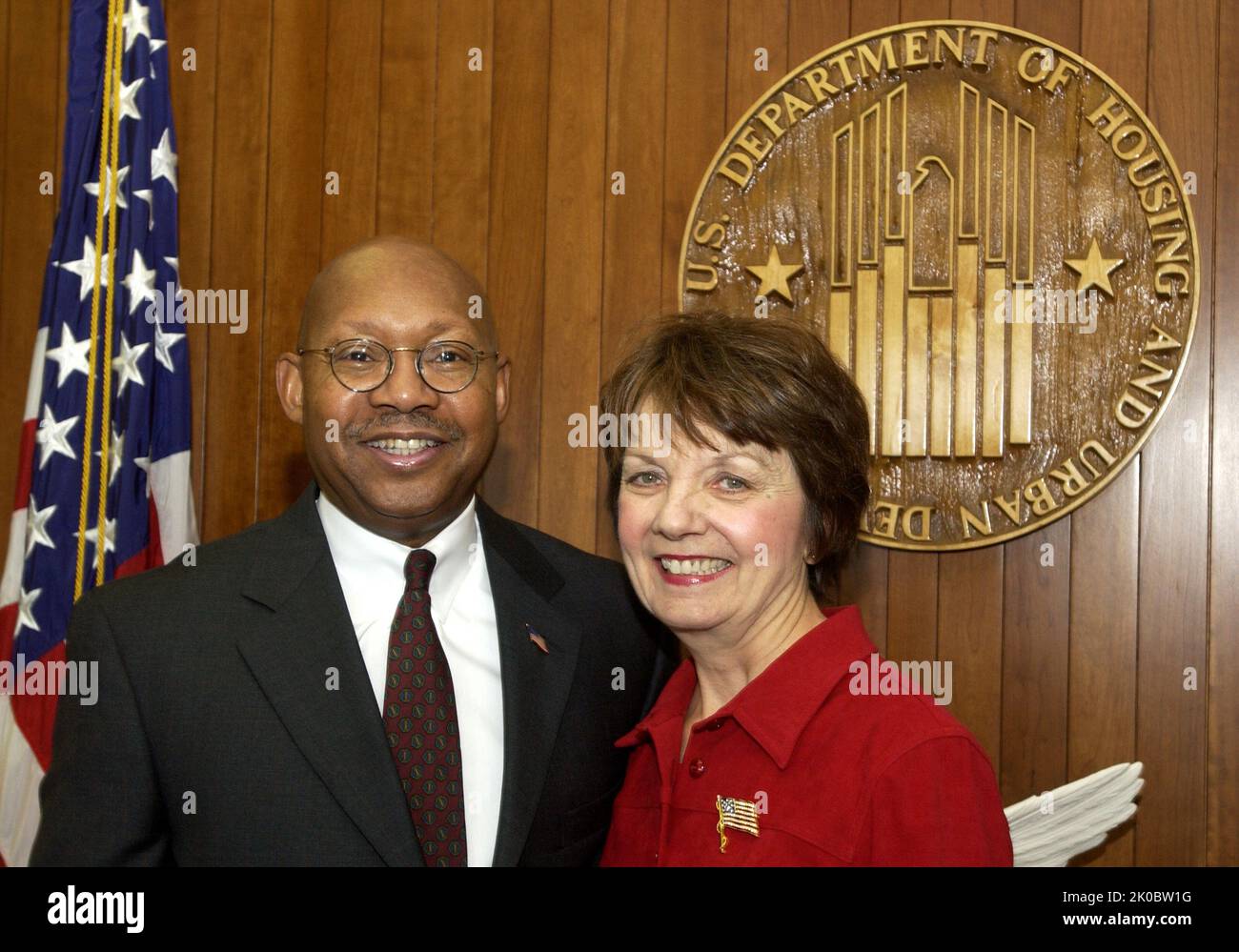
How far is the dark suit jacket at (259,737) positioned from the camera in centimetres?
171

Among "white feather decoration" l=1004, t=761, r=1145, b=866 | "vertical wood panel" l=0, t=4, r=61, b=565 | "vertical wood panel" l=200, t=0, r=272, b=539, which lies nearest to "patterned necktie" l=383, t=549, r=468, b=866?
"white feather decoration" l=1004, t=761, r=1145, b=866

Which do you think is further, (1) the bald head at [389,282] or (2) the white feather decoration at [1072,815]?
(2) the white feather decoration at [1072,815]

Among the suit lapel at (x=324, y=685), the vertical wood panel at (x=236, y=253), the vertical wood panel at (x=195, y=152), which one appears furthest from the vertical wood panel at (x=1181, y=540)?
the vertical wood panel at (x=195, y=152)

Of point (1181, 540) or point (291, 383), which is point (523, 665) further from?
point (1181, 540)

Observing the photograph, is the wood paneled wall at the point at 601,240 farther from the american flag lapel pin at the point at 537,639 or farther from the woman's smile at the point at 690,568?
the woman's smile at the point at 690,568

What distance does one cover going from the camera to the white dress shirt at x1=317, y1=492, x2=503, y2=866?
1.85 m

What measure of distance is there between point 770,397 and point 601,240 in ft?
4.47

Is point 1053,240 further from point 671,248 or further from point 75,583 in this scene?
point 75,583

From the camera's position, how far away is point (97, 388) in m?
2.80

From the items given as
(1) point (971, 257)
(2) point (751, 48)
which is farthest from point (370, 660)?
(2) point (751, 48)

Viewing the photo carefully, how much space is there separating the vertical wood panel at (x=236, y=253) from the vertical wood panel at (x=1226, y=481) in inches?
91.4

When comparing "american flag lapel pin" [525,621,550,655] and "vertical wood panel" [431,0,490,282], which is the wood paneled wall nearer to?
"vertical wood panel" [431,0,490,282]

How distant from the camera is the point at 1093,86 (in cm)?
271
